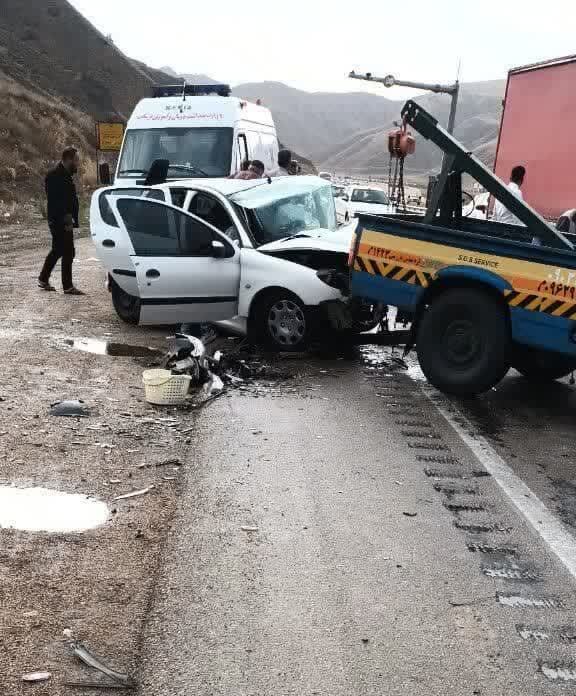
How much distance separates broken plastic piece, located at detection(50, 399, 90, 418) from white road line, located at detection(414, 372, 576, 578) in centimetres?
292

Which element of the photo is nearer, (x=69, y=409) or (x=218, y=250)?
(x=69, y=409)

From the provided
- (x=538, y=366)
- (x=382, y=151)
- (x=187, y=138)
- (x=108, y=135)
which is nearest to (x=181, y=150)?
(x=187, y=138)

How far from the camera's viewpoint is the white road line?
4.01 m

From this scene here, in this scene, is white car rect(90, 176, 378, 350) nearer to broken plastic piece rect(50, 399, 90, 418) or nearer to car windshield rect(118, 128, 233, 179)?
broken plastic piece rect(50, 399, 90, 418)

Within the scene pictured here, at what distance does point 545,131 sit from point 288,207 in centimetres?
674

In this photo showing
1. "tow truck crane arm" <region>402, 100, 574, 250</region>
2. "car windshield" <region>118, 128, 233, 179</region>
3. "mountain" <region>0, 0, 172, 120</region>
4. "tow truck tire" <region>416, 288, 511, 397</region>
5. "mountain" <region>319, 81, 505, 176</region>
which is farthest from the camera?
"mountain" <region>319, 81, 505, 176</region>

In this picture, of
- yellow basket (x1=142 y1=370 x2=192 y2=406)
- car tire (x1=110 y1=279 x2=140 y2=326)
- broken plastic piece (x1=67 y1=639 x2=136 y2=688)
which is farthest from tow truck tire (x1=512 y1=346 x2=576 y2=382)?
broken plastic piece (x1=67 y1=639 x2=136 y2=688)

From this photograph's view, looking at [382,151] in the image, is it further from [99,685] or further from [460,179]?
[99,685]

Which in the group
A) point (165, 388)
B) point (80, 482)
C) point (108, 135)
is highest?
point (108, 135)

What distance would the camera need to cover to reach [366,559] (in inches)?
150

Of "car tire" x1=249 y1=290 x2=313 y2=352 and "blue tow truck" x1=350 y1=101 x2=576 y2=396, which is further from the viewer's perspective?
"car tire" x1=249 y1=290 x2=313 y2=352

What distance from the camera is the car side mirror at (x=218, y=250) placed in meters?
7.88

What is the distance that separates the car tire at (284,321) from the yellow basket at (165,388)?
1890 mm

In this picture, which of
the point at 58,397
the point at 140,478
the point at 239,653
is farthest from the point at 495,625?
the point at 58,397
